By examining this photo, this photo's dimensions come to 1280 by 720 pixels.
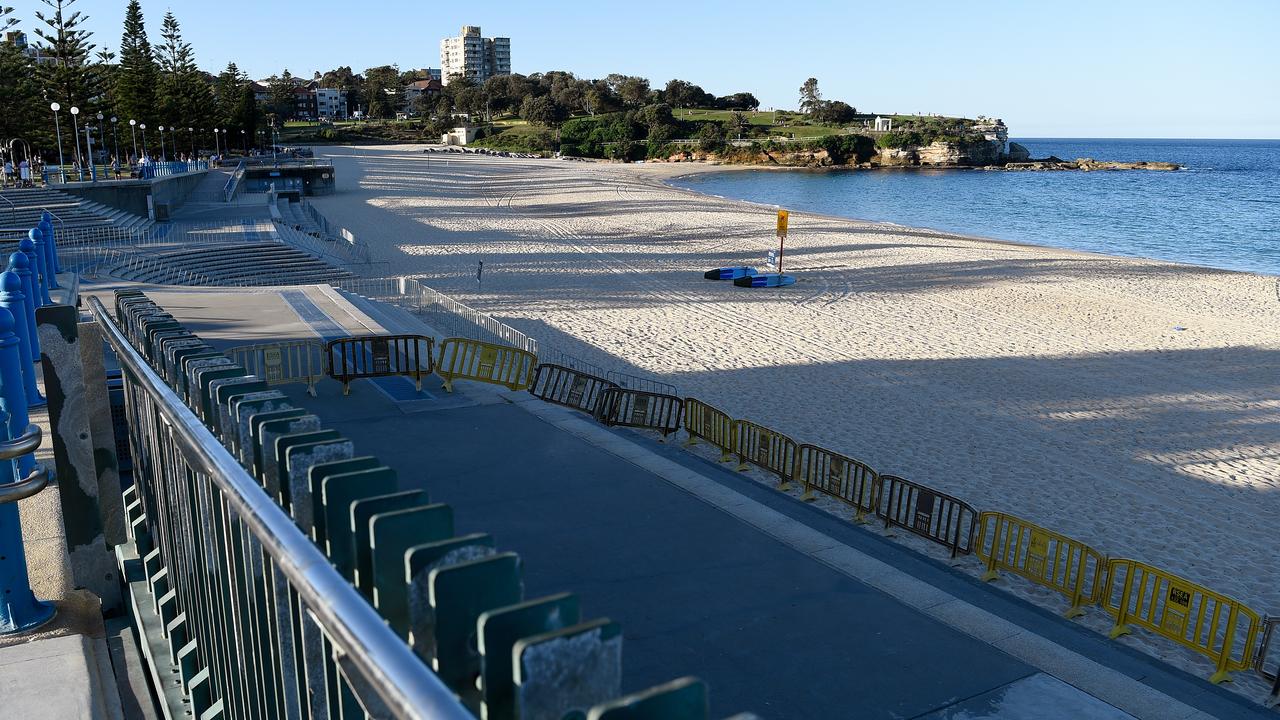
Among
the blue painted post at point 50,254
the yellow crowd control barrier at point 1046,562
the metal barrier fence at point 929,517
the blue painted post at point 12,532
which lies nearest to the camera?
the blue painted post at point 12,532

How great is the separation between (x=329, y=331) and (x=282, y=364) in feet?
11.5

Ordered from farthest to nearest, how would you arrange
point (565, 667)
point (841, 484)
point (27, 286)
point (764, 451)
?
point (764, 451) → point (841, 484) → point (27, 286) → point (565, 667)

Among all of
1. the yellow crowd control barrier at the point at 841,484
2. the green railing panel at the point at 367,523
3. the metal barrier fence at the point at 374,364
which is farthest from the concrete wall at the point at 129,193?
the green railing panel at the point at 367,523

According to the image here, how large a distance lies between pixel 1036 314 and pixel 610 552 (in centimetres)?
2696

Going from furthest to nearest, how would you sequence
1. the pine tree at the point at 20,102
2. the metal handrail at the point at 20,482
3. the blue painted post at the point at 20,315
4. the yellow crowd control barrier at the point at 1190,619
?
the pine tree at the point at 20,102, the yellow crowd control barrier at the point at 1190,619, the blue painted post at the point at 20,315, the metal handrail at the point at 20,482

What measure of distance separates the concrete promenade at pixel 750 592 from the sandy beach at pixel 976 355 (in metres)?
3.69

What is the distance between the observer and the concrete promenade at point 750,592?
21.9ft

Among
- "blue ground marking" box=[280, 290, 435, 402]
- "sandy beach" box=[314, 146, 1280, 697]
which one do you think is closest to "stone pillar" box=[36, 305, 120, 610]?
"blue ground marking" box=[280, 290, 435, 402]

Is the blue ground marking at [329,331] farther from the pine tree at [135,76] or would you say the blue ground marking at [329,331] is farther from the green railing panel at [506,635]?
the pine tree at [135,76]

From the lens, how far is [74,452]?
4.92 m

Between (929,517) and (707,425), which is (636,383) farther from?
(929,517)

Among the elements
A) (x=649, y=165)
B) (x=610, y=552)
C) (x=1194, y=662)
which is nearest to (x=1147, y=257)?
Result: (x=1194, y=662)

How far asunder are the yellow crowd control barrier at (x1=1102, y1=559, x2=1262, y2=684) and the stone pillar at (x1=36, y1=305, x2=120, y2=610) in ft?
32.9

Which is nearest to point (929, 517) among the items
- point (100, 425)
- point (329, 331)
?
point (100, 425)
